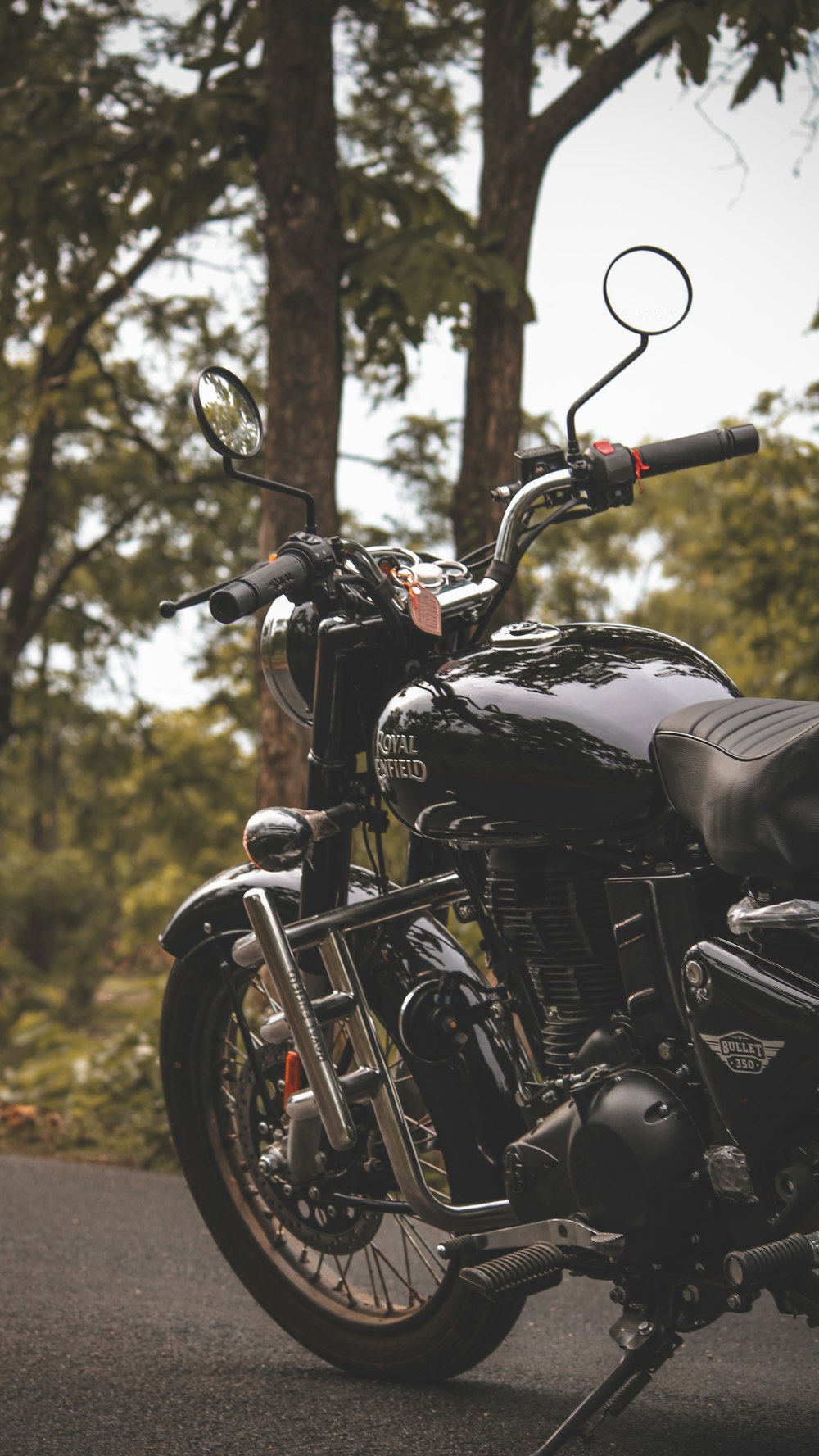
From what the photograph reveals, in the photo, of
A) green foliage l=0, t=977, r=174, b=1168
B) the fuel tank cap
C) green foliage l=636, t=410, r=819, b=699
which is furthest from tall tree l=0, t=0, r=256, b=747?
green foliage l=636, t=410, r=819, b=699

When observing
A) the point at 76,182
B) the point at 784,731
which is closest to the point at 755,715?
the point at 784,731

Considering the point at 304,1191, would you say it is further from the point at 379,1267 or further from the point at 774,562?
the point at 774,562

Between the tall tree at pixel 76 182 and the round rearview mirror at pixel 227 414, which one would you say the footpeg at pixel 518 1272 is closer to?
the round rearview mirror at pixel 227 414

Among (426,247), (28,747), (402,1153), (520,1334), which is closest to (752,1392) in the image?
(520,1334)

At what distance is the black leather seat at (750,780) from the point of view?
6.28 feet

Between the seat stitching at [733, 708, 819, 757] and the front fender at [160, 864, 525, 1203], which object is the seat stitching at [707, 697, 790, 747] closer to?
the seat stitching at [733, 708, 819, 757]

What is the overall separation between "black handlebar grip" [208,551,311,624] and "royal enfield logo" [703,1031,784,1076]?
94 cm

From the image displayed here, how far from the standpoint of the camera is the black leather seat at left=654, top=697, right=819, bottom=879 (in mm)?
1913

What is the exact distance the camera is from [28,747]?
1440cm

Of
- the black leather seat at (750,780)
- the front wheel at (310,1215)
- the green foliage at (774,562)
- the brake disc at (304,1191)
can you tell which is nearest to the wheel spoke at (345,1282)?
the front wheel at (310,1215)

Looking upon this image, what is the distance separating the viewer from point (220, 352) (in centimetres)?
1320

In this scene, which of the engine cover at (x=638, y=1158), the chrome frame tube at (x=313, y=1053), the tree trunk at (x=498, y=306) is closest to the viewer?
the engine cover at (x=638, y=1158)

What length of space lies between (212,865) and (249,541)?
→ 3547 mm

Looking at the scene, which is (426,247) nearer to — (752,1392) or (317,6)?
(317,6)
